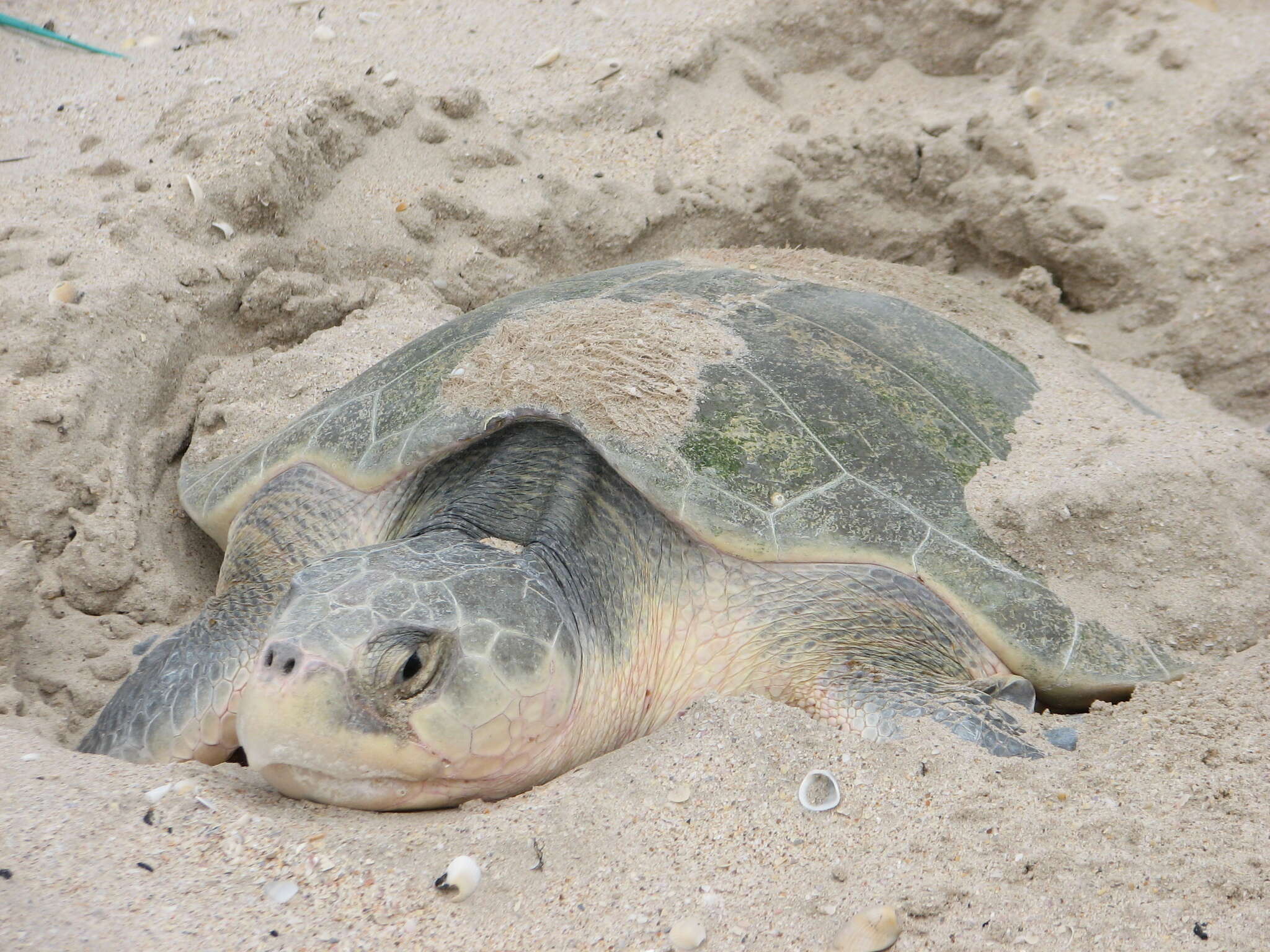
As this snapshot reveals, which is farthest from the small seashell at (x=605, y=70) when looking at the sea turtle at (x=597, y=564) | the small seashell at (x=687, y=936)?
the small seashell at (x=687, y=936)

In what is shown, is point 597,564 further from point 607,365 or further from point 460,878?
point 460,878

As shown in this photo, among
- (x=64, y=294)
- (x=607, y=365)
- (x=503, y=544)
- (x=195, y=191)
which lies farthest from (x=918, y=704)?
(x=195, y=191)

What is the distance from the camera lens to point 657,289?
2.46 meters

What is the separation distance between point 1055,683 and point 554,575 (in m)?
1.04

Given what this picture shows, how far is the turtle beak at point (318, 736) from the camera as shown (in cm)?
144

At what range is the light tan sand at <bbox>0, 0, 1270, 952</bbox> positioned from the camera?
1312 millimetres

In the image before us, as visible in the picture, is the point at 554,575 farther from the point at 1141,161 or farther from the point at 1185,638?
the point at 1141,161

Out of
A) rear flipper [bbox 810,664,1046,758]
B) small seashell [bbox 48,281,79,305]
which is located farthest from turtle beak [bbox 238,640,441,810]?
small seashell [bbox 48,281,79,305]

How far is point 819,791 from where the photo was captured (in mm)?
1558

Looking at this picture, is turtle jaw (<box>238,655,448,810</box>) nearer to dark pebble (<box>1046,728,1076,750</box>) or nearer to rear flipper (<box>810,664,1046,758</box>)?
rear flipper (<box>810,664,1046,758</box>)

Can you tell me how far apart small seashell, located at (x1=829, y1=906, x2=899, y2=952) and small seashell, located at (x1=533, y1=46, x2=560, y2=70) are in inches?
141

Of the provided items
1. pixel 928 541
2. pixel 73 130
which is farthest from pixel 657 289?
pixel 73 130

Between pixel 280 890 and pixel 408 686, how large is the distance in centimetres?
32

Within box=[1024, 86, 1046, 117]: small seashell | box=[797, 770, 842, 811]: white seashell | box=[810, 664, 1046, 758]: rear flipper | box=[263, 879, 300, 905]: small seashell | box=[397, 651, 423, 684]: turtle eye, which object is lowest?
box=[810, 664, 1046, 758]: rear flipper
